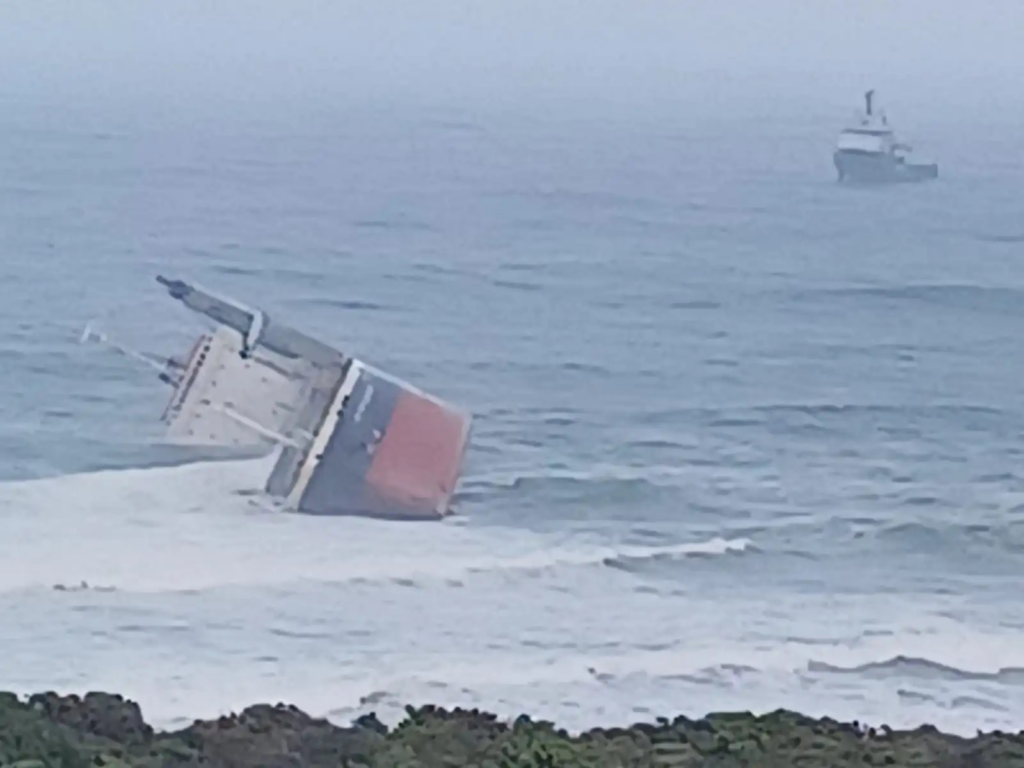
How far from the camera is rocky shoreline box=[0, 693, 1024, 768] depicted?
10.4 feet

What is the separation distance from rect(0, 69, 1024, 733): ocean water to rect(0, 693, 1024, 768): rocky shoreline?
0.09m

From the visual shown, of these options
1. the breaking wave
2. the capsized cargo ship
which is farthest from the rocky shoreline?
the capsized cargo ship

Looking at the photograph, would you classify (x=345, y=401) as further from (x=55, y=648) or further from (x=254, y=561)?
(x=55, y=648)

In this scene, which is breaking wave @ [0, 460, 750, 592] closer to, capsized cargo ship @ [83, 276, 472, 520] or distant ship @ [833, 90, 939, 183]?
capsized cargo ship @ [83, 276, 472, 520]

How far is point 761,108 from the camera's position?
145 inches

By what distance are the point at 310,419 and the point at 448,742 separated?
0.67 metres

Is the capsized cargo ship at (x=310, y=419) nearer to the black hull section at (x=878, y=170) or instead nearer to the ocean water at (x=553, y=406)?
the ocean water at (x=553, y=406)

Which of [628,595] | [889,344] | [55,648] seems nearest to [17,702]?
[55,648]

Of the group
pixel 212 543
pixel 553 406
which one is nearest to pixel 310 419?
pixel 212 543

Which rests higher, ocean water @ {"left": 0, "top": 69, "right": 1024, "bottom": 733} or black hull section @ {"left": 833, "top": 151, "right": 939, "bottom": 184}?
black hull section @ {"left": 833, "top": 151, "right": 939, "bottom": 184}

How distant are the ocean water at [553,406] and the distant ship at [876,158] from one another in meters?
0.03

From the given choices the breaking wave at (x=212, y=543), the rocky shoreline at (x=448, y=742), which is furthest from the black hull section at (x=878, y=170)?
the rocky shoreline at (x=448, y=742)

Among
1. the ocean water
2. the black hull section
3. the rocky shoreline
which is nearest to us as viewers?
the rocky shoreline

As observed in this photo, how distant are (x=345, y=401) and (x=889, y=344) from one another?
101cm
